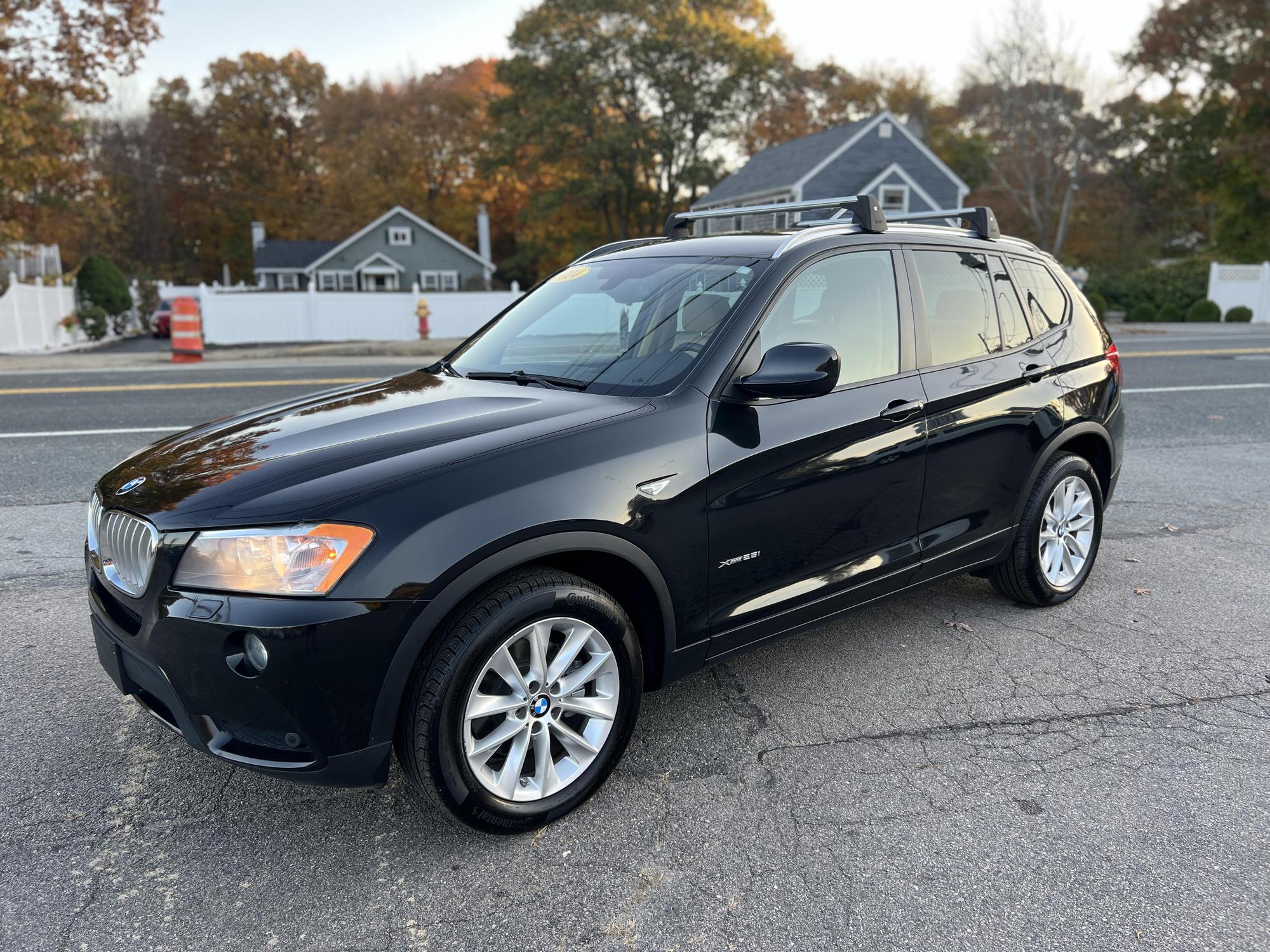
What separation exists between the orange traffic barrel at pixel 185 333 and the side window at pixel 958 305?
16295 mm

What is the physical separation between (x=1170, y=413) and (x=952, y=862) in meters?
9.00

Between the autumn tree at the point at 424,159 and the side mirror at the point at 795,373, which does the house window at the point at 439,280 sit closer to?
the autumn tree at the point at 424,159

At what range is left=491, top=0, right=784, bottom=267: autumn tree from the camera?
41.4 m

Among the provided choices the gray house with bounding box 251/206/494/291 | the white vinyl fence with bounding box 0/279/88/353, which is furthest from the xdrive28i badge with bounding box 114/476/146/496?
the gray house with bounding box 251/206/494/291

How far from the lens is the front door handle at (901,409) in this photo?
3578 millimetres

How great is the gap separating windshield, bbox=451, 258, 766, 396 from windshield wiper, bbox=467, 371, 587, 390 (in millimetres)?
12

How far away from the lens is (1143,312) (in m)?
31.4

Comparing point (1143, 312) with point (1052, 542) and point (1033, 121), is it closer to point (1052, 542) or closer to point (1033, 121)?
point (1033, 121)

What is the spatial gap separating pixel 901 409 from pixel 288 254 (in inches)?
2281

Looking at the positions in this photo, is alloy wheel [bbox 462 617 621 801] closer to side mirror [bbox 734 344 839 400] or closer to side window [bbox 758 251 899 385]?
side mirror [bbox 734 344 839 400]

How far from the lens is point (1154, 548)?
5539 mm

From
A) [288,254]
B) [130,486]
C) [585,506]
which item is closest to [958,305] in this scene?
[585,506]

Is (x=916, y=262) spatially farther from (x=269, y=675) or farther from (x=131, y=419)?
(x=131, y=419)

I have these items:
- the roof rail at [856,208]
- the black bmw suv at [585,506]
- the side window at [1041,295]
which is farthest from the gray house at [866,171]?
the black bmw suv at [585,506]
